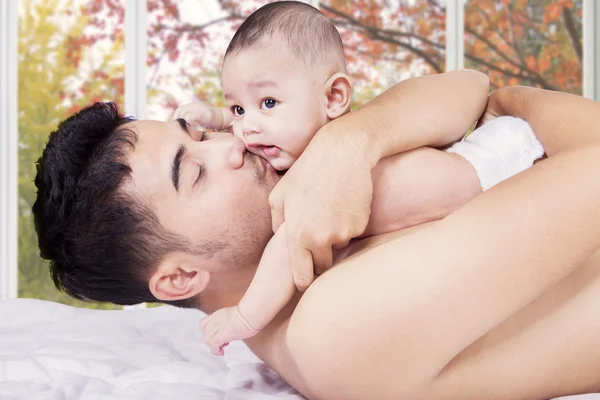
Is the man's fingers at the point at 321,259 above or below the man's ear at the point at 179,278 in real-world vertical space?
above

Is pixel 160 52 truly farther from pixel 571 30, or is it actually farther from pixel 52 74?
pixel 571 30

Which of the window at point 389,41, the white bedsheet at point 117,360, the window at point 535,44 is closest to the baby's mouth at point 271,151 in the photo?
the white bedsheet at point 117,360

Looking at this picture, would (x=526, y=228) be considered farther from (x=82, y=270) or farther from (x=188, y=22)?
(x=188, y=22)

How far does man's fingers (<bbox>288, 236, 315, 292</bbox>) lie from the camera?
1.24 meters

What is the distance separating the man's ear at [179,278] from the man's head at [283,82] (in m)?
0.28

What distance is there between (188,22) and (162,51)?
24 centimetres

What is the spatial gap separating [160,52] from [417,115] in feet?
10.7

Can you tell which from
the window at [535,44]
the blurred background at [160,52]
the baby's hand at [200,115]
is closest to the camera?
the baby's hand at [200,115]

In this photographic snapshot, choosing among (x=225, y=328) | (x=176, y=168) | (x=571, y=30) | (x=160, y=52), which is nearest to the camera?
(x=225, y=328)

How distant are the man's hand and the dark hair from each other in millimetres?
330

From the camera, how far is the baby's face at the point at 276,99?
1.46 metres

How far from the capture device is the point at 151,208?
4.76ft

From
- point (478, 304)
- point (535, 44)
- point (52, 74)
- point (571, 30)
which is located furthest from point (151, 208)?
point (571, 30)

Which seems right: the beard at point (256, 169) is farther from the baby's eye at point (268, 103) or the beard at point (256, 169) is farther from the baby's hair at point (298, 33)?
the baby's hair at point (298, 33)
